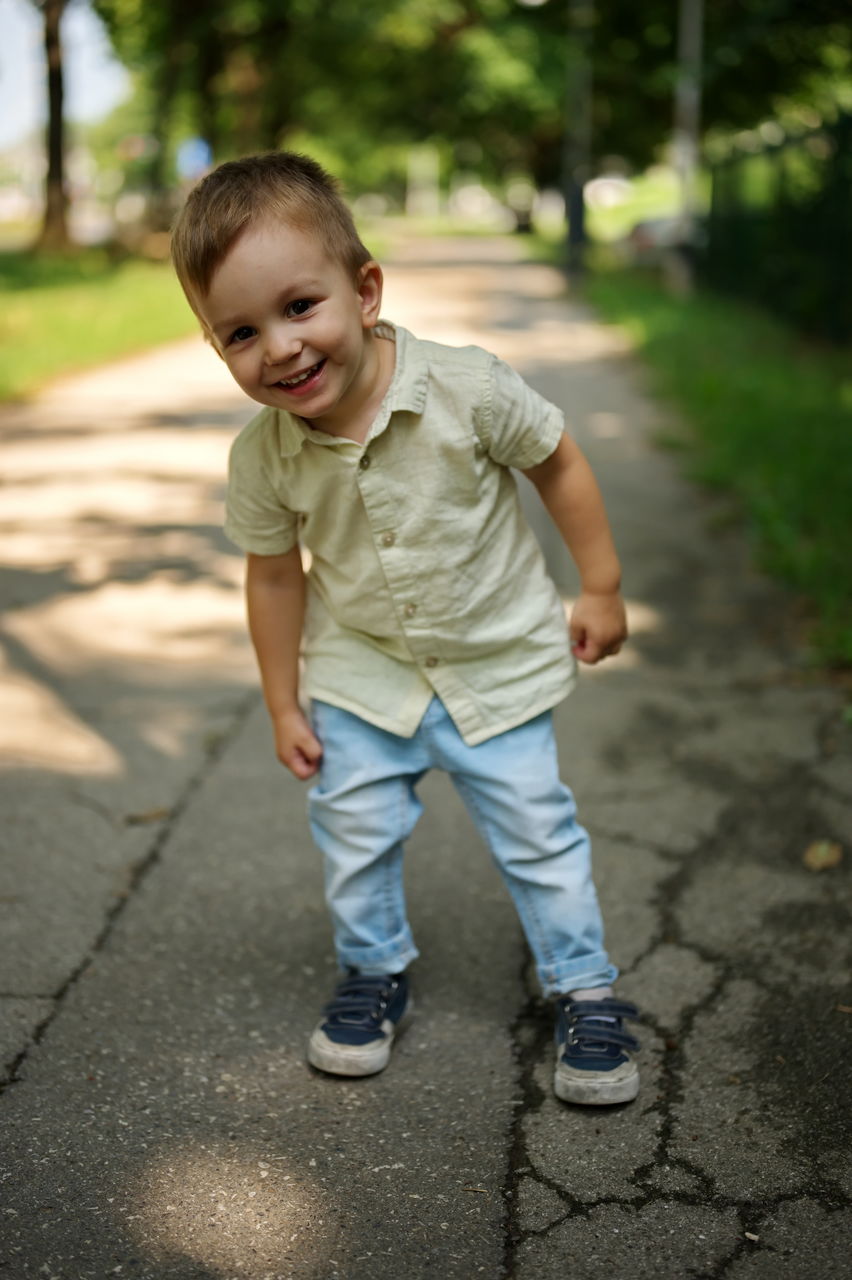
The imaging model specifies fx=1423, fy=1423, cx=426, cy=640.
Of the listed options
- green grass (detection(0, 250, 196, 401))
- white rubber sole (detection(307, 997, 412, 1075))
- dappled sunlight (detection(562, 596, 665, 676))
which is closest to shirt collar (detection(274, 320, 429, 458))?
white rubber sole (detection(307, 997, 412, 1075))

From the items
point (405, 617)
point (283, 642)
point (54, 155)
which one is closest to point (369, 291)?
point (405, 617)

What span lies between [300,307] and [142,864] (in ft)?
5.06

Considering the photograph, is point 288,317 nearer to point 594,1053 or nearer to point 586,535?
point 586,535

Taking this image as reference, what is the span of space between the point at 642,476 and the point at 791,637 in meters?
2.94

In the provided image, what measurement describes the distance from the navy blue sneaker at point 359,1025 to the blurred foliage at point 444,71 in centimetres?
1742

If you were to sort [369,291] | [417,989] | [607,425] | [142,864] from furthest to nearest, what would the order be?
[607,425], [142,864], [417,989], [369,291]

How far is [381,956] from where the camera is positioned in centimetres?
248

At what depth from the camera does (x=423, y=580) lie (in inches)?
89.1

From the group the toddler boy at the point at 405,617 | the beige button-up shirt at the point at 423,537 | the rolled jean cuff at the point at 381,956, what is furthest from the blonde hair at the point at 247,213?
the rolled jean cuff at the point at 381,956

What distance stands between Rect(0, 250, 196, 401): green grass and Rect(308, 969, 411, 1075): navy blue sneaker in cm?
825

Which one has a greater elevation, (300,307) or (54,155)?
(300,307)

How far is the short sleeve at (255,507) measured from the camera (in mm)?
2287

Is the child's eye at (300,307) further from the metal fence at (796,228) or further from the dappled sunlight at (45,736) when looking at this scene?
the metal fence at (796,228)

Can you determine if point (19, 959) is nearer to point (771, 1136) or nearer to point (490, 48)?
point (771, 1136)
